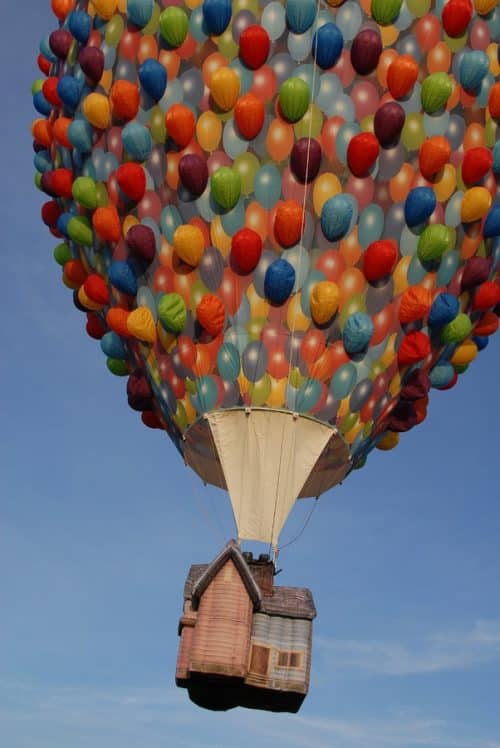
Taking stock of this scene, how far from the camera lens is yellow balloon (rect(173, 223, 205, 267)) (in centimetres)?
1308

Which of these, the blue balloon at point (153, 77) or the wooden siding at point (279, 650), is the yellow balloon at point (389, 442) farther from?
the blue balloon at point (153, 77)

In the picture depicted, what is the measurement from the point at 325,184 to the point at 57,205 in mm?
3876

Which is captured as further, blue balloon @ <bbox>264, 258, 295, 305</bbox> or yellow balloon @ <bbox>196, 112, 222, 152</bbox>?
yellow balloon @ <bbox>196, 112, 222, 152</bbox>

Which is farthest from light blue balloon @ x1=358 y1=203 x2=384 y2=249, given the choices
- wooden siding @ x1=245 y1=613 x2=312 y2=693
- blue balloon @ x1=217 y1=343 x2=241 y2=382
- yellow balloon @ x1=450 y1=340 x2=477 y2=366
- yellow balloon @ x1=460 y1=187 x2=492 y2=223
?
wooden siding @ x1=245 y1=613 x2=312 y2=693

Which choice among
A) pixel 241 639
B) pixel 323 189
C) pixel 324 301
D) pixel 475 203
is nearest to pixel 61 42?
pixel 323 189

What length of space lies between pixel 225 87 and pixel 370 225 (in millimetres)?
2002

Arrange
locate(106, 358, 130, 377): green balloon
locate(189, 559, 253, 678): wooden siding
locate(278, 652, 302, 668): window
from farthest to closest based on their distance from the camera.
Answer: locate(106, 358, 130, 377): green balloon
locate(278, 652, 302, 668): window
locate(189, 559, 253, 678): wooden siding

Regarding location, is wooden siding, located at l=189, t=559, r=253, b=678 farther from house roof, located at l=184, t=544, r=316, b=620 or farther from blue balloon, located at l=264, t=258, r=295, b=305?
blue balloon, located at l=264, t=258, r=295, b=305

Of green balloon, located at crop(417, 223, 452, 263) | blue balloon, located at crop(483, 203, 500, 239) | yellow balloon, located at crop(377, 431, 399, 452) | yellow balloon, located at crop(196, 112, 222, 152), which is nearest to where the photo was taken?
yellow balloon, located at crop(196, 112, 222, 152)

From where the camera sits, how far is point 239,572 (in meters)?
12.2

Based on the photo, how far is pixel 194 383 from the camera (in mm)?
13320

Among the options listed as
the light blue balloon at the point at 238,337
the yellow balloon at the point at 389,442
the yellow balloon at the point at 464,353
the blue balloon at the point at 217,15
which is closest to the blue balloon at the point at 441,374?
the yellow balloon at the point at 464,353

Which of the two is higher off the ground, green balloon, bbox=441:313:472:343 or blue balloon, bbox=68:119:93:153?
blue balloon, bbox=68:119:93:153

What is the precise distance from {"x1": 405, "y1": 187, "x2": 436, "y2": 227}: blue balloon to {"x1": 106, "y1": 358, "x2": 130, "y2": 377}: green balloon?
13.7 ft
